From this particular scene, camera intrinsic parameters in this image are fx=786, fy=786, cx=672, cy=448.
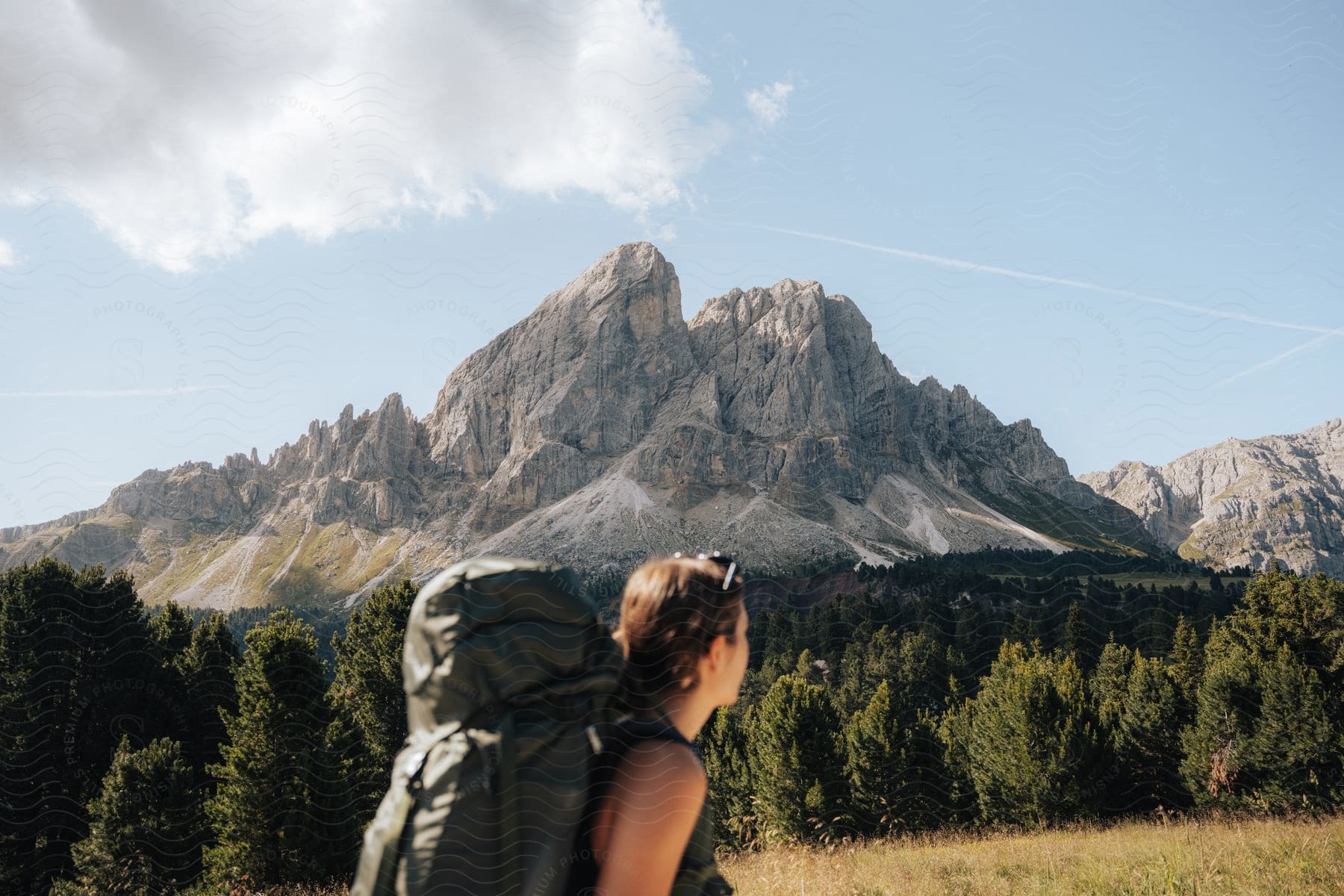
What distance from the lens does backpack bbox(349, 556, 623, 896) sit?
5.02 feet

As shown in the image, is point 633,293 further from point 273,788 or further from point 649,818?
point 649,818

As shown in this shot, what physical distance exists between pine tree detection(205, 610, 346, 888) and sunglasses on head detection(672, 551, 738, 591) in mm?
16563

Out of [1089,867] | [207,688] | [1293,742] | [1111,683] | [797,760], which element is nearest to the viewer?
[1089,867]

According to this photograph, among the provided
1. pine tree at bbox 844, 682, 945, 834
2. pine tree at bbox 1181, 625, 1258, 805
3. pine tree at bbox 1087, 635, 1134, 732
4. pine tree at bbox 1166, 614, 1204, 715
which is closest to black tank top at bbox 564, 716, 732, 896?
pine tree at bbox 844, 682, 945, 834

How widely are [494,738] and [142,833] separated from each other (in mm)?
20451

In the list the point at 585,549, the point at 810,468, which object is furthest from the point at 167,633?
the point at 810,468

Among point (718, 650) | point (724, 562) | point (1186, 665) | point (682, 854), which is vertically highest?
point (724, 562)

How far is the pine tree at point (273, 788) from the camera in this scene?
621 inches

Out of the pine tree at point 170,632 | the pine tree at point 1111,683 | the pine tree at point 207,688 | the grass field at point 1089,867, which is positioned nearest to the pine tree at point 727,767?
the pine tree at point 1111,683

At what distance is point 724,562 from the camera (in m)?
2.24

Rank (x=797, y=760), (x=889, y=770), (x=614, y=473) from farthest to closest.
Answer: (x=614, y=473) → (x=889, y=770) → (x=797, y=760)

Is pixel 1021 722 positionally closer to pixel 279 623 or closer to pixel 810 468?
pixel 279 623

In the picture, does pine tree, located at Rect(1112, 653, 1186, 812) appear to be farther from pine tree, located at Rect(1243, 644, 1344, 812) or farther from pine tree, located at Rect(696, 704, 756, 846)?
pine tree, located at Rect(696, 704, 756, 846)

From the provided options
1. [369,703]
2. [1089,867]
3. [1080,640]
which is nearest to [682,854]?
[1089,867]
